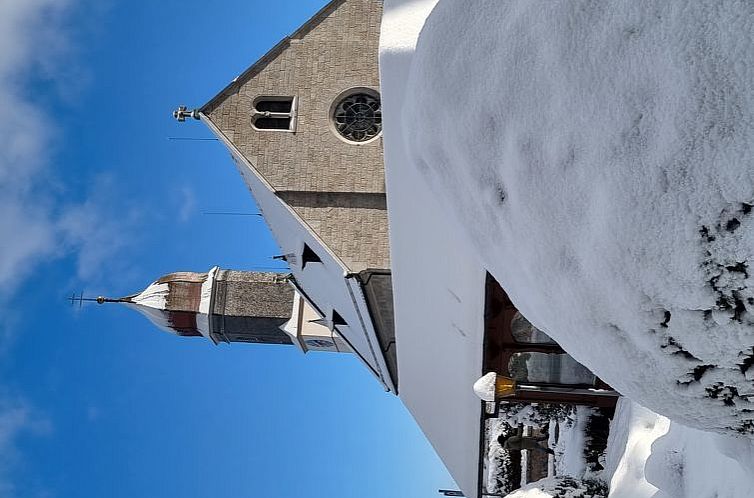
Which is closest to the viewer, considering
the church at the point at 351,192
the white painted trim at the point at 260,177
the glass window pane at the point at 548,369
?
the church at the point at 351,192

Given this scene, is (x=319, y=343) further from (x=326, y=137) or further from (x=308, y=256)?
(x=326, y=137)

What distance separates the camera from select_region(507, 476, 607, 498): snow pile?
8.24m

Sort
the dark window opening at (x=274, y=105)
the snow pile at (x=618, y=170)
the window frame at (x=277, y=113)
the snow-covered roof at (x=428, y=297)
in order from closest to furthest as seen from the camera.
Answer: the snow pile at (x=618, y=170)
the snow-covered roof at (x=428, y=297)
the window frame at (x=277, y=113)
the dark window opening at (x=274, y=105)

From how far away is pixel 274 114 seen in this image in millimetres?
11609

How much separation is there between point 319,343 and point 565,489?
15959 millimetres

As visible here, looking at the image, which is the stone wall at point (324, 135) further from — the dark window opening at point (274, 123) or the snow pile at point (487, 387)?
the snow pile at point (487, 387)

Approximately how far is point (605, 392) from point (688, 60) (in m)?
8.60

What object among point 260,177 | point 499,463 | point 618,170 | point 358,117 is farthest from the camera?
point 499,463

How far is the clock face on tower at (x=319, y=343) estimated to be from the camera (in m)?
23.3

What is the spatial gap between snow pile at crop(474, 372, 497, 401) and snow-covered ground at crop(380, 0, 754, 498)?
17.0ft

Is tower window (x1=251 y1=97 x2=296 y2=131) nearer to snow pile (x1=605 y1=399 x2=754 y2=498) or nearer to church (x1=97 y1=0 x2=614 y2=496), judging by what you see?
church (x1=97 y1=0 x2=614 y2=496)

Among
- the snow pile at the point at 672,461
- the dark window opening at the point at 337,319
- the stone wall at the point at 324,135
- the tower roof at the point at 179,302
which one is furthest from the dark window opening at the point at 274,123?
the tower roof at the point at 179,302

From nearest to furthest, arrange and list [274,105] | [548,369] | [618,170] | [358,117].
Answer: [618,170]
[548,369]
[358,117]
[274,105]

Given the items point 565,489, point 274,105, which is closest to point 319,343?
point 274,105
